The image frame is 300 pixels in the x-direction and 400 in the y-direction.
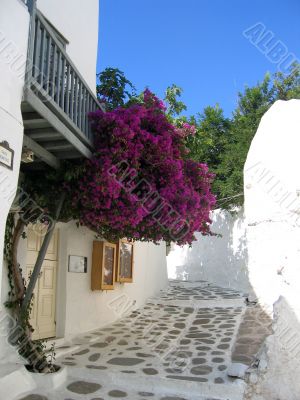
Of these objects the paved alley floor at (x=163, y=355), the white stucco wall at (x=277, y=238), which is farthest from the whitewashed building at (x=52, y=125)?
the white stucco wall at (x=277, y=238)

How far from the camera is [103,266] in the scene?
343 inches

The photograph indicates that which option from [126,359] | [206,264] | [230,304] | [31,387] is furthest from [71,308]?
[206,264]

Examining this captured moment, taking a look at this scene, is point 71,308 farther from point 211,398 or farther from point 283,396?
point 283,396

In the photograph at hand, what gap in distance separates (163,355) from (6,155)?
4765 mm

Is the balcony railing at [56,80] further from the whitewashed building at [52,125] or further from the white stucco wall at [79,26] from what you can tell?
the white stucco wall at [79,26]

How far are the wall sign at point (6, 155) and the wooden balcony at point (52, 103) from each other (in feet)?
2.13

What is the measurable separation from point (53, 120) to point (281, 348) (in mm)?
4707

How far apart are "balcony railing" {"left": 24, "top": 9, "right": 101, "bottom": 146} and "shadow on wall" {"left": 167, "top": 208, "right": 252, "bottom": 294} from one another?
905cm

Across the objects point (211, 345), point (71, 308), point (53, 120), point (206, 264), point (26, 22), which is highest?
point (26, 22)

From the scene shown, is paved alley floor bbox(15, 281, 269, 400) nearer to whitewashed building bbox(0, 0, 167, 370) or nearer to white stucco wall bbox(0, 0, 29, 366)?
whitewashed building bbox(0, 0, 167, 370)

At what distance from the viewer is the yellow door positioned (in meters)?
7.06

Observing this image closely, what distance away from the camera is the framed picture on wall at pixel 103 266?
28.2 ft

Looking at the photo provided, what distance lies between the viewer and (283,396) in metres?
5.92

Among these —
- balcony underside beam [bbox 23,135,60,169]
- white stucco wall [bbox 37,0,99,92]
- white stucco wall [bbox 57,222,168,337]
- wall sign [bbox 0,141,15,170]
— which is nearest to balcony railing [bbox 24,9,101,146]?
balcony underside beam [bbox 23,135,60,169]
